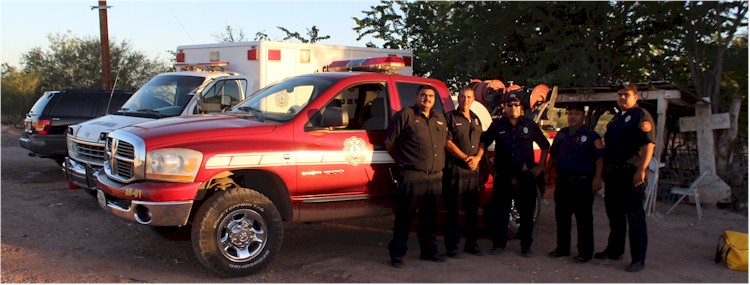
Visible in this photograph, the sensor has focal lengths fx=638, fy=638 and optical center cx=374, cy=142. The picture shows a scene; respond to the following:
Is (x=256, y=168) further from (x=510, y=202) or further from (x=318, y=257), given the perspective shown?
(x=510, y=202)

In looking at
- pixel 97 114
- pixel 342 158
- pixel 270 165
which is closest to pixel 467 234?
pixel 342 158

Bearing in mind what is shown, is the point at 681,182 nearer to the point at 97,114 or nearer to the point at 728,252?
the point at 728,252

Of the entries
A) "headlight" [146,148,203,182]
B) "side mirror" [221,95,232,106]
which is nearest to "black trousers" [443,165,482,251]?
"headlight" [146,148,203,182]

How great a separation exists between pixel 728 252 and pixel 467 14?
7514 millimetres

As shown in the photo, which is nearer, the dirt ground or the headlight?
the headlight

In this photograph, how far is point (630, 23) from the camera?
35.7 feet

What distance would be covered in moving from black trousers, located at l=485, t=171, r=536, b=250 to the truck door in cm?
122

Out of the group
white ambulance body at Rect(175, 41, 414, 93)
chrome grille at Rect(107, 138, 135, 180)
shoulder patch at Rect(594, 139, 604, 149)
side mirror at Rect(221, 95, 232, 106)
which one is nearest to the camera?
chrome grille at Rect(107, 138, 135, 180)

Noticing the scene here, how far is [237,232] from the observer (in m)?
5.32

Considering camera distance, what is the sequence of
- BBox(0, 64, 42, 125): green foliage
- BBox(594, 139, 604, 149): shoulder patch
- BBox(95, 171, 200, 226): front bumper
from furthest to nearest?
BBox(0, 64, 42, 125): green foliage, BBox(594, 139, 604, 149): shoulder patch, BBox(95, 171, 200, 226): front bumper

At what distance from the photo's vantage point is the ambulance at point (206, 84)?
816cm

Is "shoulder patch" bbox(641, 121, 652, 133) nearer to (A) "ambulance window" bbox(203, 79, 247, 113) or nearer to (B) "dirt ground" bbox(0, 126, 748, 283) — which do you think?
(B) "dirt ground" bbox(0, 126, 748, 283)

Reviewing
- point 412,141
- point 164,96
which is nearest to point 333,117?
point 412,141

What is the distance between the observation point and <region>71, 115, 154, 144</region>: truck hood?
26.2 ft
